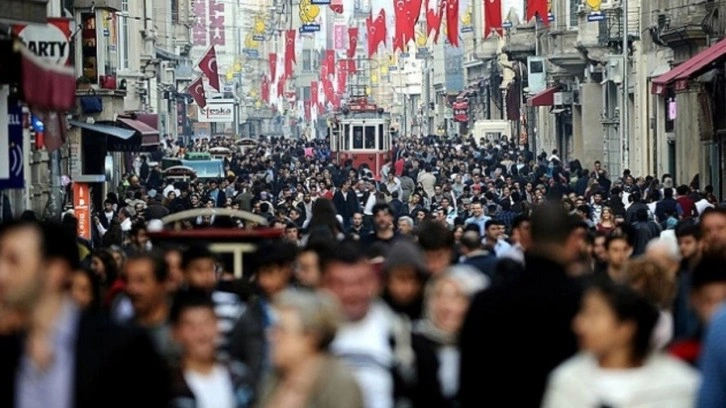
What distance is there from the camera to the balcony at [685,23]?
131 feet

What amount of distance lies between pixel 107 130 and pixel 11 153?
761 inches

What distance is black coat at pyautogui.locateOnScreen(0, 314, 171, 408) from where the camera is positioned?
6.81 m

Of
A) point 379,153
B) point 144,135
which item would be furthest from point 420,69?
point 144,135

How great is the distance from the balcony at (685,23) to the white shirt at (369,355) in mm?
31080

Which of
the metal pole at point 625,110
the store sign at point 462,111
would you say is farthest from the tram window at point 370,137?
the store sign at point 462,111

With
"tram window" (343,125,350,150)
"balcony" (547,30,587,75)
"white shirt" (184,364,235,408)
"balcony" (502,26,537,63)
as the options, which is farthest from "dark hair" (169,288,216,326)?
"balcony" (502,26,537,63)

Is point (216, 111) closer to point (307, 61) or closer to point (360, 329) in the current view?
point (360, 329)

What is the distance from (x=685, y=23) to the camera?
40969 mm

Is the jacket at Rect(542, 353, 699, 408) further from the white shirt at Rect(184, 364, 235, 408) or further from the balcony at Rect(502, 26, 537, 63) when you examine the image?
the balcony at Rect(502, 26, 537, 63)

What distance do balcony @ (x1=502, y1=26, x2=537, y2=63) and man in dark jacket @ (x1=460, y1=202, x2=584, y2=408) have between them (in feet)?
203

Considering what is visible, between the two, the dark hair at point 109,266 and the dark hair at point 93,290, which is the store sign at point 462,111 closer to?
the dark hair at point 109,266

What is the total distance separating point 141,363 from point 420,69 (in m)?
147

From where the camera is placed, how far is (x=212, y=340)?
29.5ft

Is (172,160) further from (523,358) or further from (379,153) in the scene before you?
(523,358)
